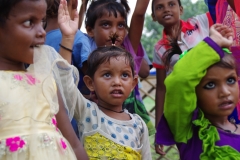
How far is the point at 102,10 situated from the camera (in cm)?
293

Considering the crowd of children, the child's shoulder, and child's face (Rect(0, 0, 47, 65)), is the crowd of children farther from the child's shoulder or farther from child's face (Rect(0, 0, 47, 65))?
the child's shoulder

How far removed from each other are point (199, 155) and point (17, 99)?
0.84m

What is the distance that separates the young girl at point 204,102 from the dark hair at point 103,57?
411 mm

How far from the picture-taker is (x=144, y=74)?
342cm

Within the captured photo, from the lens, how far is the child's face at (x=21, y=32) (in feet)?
6.07

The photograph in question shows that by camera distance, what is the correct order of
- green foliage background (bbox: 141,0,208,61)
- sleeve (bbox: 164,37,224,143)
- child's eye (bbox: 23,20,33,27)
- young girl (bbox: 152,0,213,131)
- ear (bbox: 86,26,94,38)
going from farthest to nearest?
green foliage background (bbox: 141,0,208,61), young girl (bbox: 152,0,213,131), ear (bbox: 86,26,94,38), sleeve (bbox: 164,37,224,143), child's eye (bbox: 23,20,33,27)

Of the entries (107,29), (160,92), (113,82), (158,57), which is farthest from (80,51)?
(160,92)

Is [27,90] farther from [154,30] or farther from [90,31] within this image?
[154,30]

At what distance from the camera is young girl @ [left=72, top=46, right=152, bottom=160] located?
2264mm

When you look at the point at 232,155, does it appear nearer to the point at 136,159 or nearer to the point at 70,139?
the point at 136,159

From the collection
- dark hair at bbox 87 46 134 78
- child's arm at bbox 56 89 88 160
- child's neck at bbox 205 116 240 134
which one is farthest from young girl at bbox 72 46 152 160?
child's neck at bbox 205 116 240 134

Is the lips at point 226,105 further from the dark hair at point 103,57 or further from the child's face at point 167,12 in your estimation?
the child's face at point 167,12

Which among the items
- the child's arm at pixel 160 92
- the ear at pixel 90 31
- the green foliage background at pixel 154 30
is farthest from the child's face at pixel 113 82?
the green foliage background at pixel 154 30

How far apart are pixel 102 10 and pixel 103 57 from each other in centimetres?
61
